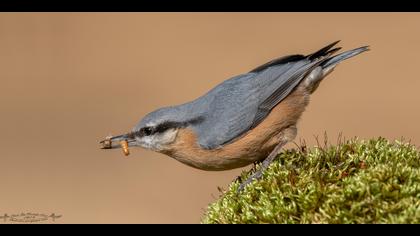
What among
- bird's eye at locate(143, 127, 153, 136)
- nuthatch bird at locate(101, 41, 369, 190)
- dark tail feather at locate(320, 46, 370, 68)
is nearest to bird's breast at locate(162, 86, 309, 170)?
nuthatch bird at locate(101, 41, 369, 190)

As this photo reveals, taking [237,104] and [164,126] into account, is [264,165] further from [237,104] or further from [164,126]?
[164,126]

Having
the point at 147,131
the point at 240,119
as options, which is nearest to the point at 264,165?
the point at 240,119

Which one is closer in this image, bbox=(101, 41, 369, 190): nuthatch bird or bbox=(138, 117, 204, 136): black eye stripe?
bbox=(101, 41, 369, 190): nuthatch bird

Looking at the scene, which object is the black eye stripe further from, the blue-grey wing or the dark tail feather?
the dark tail feather

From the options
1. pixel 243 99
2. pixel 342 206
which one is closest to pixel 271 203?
pixel 342 206

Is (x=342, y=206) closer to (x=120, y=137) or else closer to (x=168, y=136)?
(x=168, y=136)

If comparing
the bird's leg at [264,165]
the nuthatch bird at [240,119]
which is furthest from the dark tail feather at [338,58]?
the bird's leg at [264,165]

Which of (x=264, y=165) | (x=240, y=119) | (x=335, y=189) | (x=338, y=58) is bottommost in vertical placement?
(x=335, y=189)
